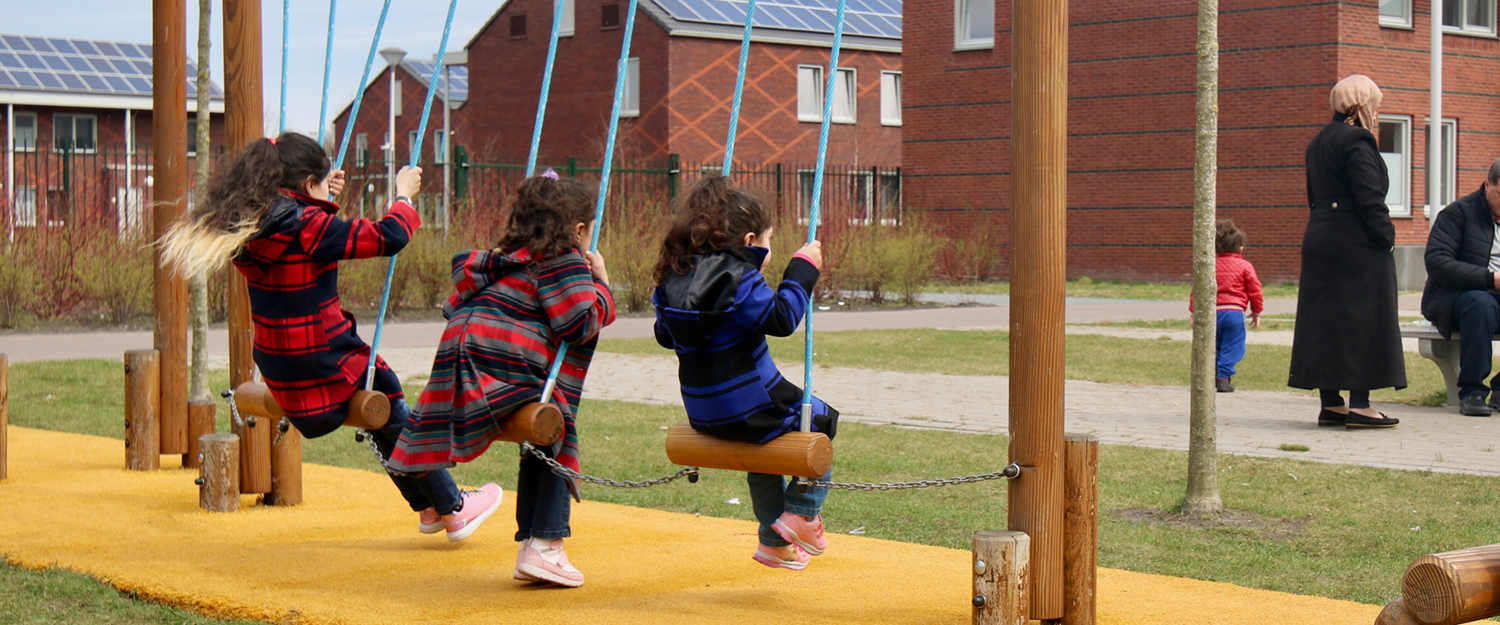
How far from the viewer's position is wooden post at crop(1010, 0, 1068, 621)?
154 inches

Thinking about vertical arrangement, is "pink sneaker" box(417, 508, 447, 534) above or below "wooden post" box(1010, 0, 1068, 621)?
below

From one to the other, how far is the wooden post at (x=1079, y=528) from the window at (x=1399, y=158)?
896 inches

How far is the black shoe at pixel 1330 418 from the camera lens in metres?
8.16

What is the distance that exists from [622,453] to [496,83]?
37577mm

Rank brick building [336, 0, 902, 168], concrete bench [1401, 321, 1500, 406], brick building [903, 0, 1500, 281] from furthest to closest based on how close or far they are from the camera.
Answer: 1. brick building [336, 0, 902, 168]
2. brick building [903, 0, 1500, 281]
3. concrete bench [1401, 321, 1500, 406]

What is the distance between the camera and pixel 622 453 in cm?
754

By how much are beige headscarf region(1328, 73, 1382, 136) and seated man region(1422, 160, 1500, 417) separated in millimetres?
1400

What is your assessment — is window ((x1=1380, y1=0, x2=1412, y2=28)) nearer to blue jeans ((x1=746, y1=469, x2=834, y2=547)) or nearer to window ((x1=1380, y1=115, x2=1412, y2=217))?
window ((x1=1380, y1=115, x2=1412, y2=217))

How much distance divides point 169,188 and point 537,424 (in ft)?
10.8

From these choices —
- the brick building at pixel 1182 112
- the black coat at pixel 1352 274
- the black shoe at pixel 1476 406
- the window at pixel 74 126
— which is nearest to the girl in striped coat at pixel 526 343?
the black coat at pixel 1352 274

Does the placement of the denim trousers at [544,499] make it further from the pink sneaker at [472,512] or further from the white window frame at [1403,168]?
the white window frame at [1403,168]

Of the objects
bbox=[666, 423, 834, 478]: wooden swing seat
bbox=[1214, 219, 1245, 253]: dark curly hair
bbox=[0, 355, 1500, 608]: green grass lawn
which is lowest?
bbox=[0, 355, 1500, 608]: green grass lawn

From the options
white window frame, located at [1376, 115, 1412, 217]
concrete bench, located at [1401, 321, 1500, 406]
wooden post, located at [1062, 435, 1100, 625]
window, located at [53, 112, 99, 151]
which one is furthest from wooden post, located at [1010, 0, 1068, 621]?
window, located at [53, 112, 99, 151]

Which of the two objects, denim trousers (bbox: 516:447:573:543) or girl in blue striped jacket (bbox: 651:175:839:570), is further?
denim trousers (bbox: 516:447:573:543)
